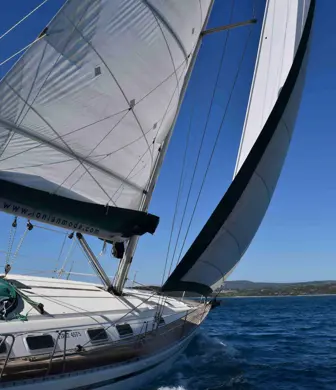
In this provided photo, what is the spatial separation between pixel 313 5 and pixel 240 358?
11.4 metres

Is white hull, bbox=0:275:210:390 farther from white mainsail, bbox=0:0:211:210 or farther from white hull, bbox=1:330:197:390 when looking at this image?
white mainsail, bbox=0:0:211:210

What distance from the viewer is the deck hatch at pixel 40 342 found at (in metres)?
7.01

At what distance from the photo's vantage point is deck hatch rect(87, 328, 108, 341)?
320 inches

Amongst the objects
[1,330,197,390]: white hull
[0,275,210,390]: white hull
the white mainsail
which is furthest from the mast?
[1,330,197,390]: white hull

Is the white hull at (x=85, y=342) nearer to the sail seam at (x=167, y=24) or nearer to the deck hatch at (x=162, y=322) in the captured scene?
the deck hatch at (x=162, y=322)

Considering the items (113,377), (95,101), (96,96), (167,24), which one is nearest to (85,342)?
(113,377)

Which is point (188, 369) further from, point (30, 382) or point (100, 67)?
point (100, 67)

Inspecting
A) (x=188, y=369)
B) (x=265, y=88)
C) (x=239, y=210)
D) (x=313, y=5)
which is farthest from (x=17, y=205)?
(x=313, y=5)

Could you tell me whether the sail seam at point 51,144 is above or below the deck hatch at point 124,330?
above

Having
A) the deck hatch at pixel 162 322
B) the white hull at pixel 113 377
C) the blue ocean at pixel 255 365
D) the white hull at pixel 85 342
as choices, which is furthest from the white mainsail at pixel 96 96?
the blue ocean at pixel 255 365

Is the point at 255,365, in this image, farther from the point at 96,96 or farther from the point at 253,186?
the point at 96,96

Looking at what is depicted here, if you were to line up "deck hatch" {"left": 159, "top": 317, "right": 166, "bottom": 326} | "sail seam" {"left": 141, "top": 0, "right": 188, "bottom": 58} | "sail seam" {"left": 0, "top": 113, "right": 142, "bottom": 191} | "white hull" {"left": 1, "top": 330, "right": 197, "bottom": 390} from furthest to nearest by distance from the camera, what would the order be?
"deck hatch" {"left": 159, "top": 317, "right": 166, "bottom": 326}, "sail seam" {"left": 141, "top": 0, "right": 188, "bottom": 58}, "sail seam" {"left": 0, "top": 113, "right": 142, "bottom": 191}, "white hull" {"left": 1, "top": 330, "right": 197, "bottom": 390}

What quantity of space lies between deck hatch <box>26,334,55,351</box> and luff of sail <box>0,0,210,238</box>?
2543 millimetres

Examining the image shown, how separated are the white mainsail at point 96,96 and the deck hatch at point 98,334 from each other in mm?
2982
